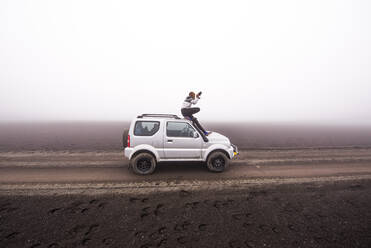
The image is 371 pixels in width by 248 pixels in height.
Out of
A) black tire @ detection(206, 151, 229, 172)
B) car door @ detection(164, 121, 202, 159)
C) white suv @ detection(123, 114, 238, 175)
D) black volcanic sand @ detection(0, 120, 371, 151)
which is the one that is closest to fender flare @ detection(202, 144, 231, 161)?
white suv @ detection(123, 114, 238, 175)

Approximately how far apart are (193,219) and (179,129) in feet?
10.2

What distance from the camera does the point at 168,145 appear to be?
562cm

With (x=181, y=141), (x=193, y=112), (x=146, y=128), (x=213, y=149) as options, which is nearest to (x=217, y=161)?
(x=213, y=149)

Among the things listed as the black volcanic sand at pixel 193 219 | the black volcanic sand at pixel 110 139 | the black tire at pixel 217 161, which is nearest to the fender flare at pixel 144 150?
the black volcanic sand at pixel 193 219

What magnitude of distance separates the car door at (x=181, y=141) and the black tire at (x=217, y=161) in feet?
1.55

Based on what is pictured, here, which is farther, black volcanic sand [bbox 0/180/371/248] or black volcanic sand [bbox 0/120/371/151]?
black volcanic sand [bbox 0/120/371/151]

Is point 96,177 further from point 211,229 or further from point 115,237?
point 211,229

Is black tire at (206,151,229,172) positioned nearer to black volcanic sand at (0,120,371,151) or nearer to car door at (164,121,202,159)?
car door at (164,121,202,159)

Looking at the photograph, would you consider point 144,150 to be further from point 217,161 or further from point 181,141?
point 217,161

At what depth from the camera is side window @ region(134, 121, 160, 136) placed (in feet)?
18.2

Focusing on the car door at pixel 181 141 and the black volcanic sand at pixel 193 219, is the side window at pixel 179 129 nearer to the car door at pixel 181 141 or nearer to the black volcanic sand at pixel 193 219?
the car door at pixel 181 141

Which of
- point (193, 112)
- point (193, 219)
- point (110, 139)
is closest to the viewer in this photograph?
point (193, 219)

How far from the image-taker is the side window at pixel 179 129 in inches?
224

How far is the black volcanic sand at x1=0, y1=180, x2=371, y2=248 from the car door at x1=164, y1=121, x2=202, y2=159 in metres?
1.57
